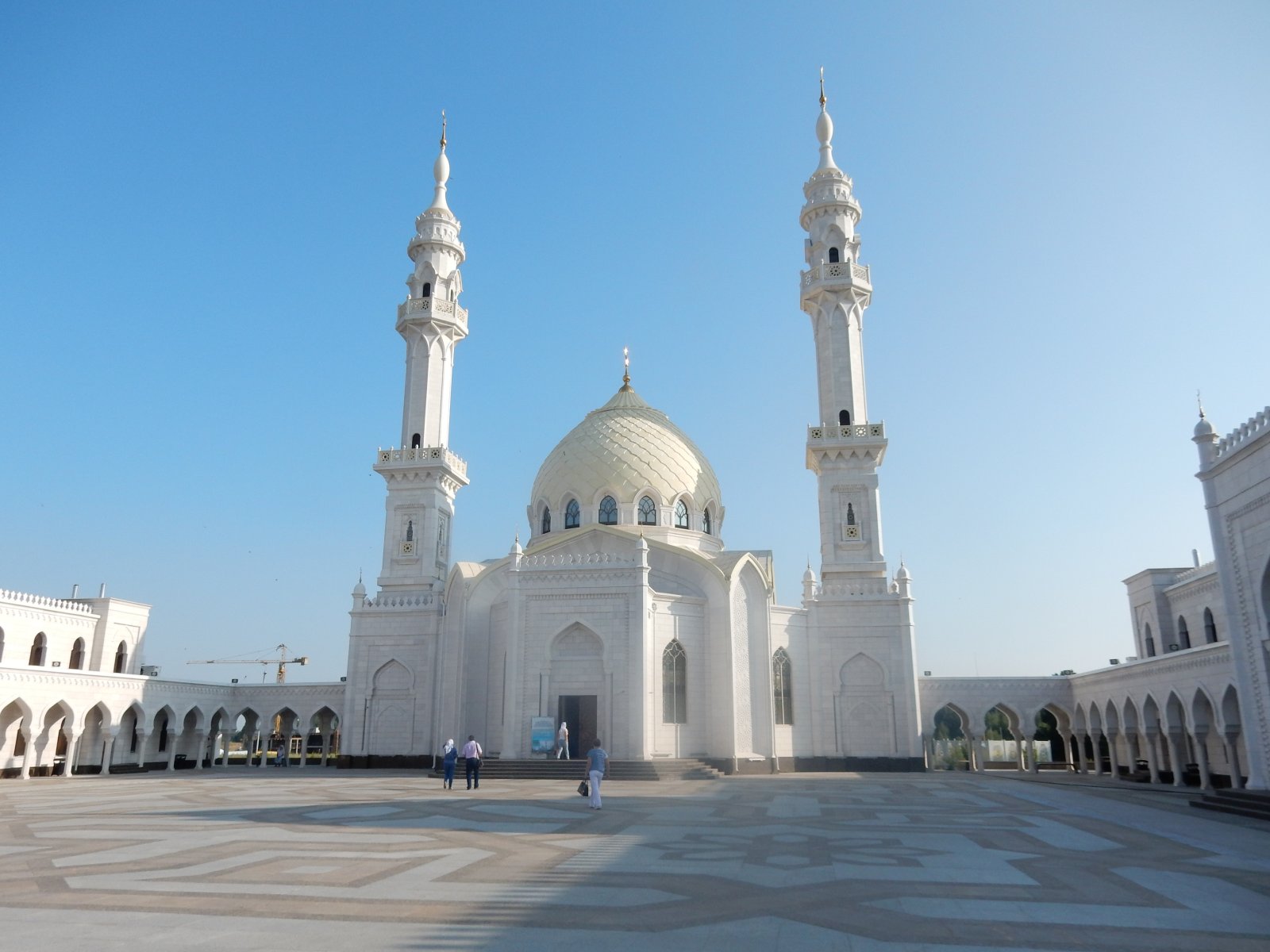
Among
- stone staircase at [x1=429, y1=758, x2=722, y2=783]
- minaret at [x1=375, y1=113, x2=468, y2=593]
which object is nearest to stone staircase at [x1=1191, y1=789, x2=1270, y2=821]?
stone staircase at [x1=429, y1=758, x2=722, y2=783]

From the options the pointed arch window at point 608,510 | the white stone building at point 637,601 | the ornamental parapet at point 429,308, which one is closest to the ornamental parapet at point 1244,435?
the white stone building at point 637,601

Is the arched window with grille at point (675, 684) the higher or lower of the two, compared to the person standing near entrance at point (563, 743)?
higher

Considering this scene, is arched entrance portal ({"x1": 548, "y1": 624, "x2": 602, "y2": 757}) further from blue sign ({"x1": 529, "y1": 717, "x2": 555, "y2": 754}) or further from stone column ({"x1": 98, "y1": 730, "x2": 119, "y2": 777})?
stone column ({"x1": 98, "y1": 730, "x2": 119, "y2": 777})

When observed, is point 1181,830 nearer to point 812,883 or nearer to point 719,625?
point 812,883

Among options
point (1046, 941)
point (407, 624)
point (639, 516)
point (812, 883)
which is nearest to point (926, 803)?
point (812, 883)

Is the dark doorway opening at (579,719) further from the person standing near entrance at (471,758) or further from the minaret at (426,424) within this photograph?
the minaret at (426,424)

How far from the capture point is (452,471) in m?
39.8

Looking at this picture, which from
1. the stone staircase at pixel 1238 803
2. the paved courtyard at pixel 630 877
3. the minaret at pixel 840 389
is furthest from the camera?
the minaret at pixel 840 389

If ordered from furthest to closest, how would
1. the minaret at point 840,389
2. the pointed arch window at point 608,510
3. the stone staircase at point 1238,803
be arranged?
the pointed arch window at point 608,510
the minaret at point 840,389
the stone staircase at point 1238,803

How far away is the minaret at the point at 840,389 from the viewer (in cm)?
3644

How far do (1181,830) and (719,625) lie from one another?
1945 centimetres

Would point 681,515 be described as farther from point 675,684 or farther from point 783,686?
point 675,684

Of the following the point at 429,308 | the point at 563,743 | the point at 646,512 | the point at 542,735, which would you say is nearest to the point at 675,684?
the point at 563,743

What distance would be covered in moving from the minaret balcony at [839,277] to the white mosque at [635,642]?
0.27 feet
